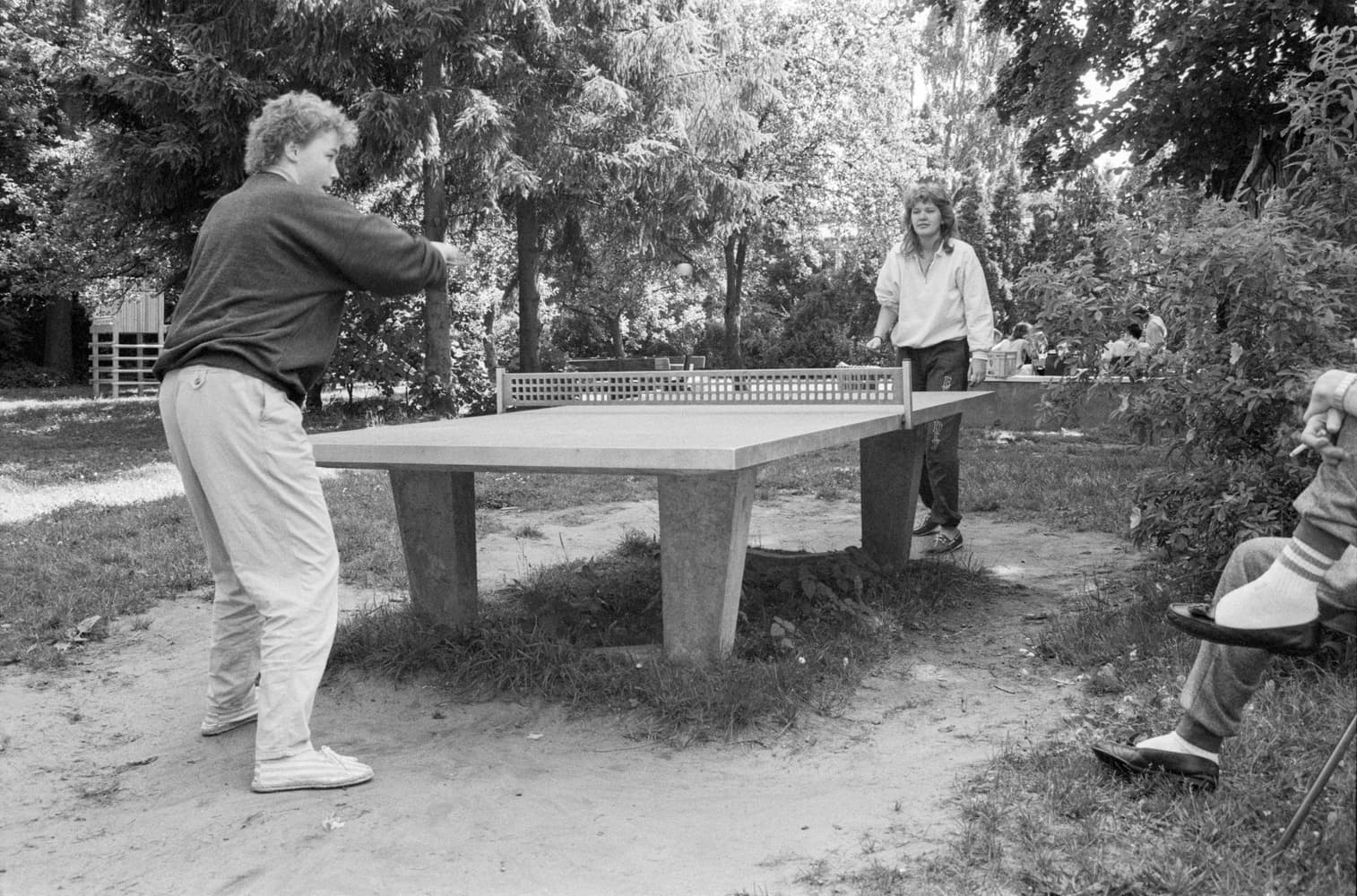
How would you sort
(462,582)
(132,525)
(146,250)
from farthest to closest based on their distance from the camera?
(146,250), (132,525), (462,582)

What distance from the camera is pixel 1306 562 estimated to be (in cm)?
247

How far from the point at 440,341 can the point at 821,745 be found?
14.2 meters

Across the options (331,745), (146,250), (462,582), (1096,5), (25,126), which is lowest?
(331,745)

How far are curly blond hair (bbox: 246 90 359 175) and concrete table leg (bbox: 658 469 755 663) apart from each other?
63.6 inches

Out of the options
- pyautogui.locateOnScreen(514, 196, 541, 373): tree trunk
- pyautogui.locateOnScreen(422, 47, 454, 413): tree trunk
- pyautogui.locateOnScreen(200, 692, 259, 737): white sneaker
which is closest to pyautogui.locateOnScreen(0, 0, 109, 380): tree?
pyautogui.locateOnScreen(422, 47, 454, 413): tree trunk

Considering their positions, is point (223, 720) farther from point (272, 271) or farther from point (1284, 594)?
point (1284, 594)

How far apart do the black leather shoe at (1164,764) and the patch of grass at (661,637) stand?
1.20 m

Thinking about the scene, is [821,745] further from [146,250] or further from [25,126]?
[25,126]

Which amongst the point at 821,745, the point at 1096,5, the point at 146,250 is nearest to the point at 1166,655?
the point at 821,745

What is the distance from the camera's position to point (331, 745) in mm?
4016

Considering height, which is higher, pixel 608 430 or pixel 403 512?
pixel 608 430

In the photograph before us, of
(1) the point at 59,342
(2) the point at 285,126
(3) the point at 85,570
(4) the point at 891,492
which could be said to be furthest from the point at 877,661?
(1) the point at 59,342

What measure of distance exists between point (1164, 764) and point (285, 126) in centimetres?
310

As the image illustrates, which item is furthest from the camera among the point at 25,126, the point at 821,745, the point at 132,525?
the point at 25,126
